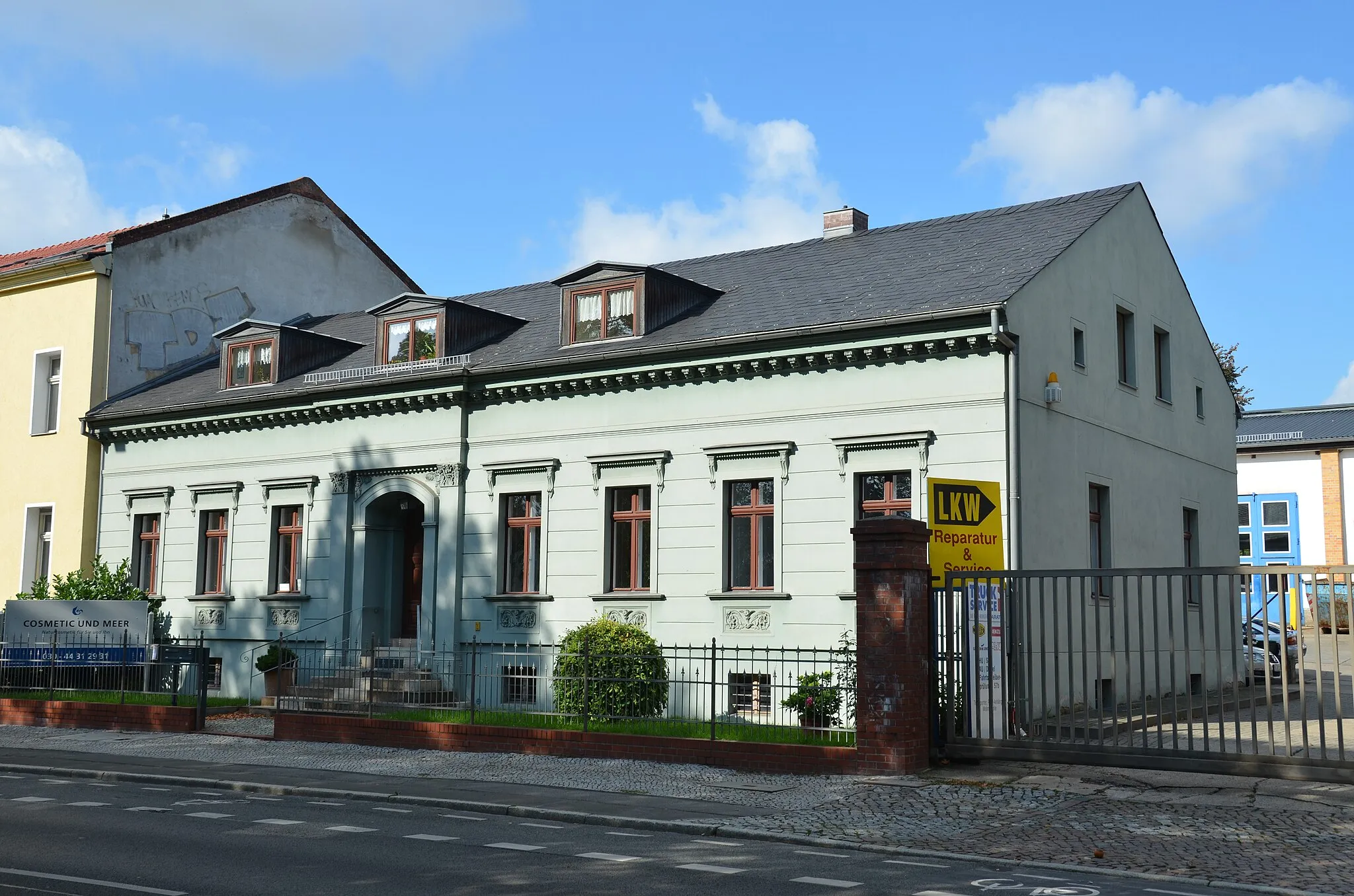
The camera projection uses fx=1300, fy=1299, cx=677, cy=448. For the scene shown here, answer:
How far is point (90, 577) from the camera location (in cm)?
2930

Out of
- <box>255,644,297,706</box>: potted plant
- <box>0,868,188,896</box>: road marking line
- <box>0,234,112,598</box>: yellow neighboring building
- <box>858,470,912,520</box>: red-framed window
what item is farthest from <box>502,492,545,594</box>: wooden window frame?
<box>0,868,188,896</box>: road marking line

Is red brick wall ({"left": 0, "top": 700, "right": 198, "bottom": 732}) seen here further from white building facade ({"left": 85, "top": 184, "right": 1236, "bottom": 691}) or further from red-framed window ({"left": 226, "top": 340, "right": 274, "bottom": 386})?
red-framed window ({"left": 226, "top": 340, "right": 274, "bottom": 386})

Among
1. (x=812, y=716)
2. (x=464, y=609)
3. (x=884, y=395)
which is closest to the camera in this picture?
(x=812, y=716)

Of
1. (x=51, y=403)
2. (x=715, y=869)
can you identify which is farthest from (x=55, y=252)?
(x=715, y=869)

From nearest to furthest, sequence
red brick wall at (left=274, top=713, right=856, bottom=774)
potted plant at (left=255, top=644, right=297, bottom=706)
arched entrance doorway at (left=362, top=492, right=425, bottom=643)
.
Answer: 1. red brick wall at (left=274, top=713, right=856, bottom=774)
2. potted plant at (left=255, top=644, right=297, bottom=706)
3. arched entrance doorway at (left=362, top=492, right=425, bottom=643)

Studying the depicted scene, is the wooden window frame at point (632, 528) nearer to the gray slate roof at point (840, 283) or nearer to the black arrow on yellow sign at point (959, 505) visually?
the gray slate roof at point (840, 283)

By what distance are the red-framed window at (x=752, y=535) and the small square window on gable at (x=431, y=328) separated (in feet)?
23.2

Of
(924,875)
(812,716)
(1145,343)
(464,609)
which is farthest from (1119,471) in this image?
(924,875)

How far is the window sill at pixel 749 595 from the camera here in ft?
67.8

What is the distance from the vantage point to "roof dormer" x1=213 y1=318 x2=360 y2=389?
28.1 m

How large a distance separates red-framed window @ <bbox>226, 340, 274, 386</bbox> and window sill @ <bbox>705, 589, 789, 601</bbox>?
1223 centimetres

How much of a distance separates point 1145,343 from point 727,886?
61.0ft

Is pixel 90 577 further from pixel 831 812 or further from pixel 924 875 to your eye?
pixel 924 875

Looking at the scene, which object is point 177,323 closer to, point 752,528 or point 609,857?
point 752,528
